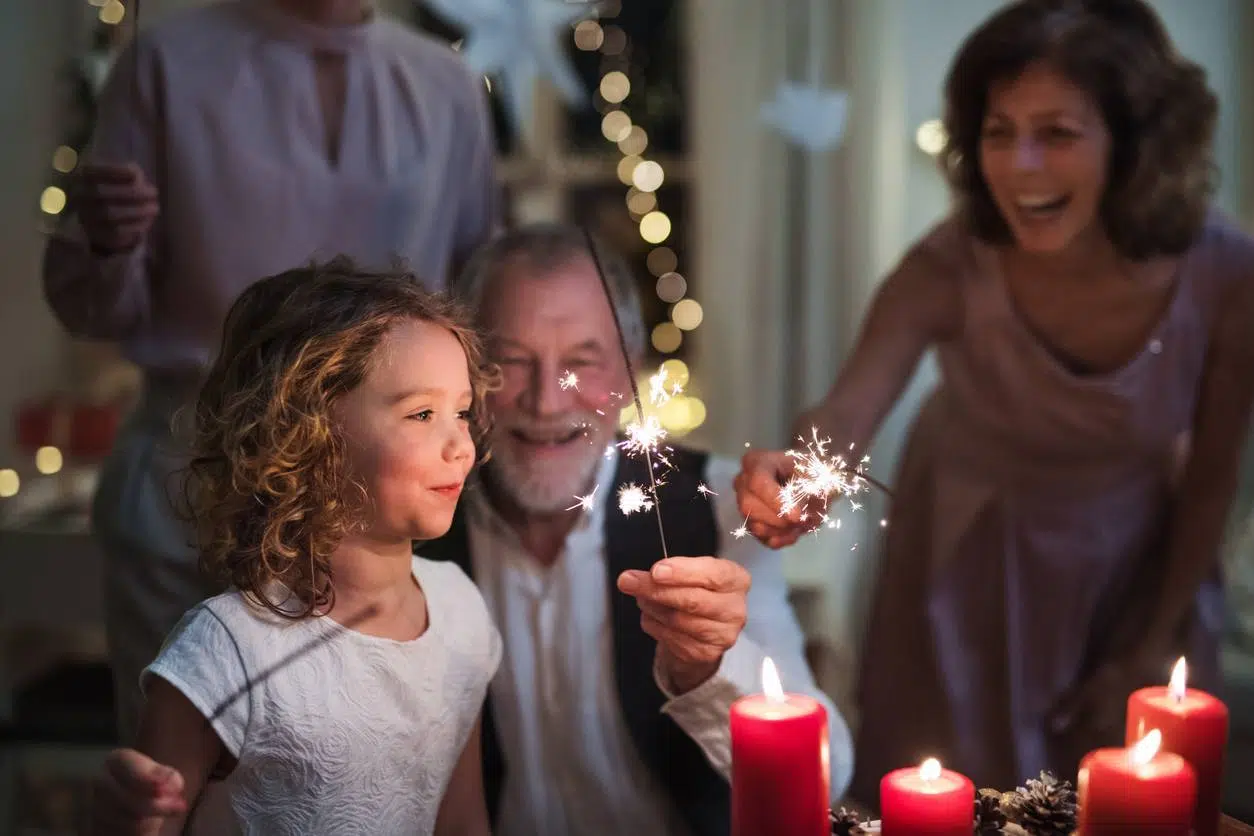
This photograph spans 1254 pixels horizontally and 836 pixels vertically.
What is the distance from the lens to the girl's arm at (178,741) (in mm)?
859

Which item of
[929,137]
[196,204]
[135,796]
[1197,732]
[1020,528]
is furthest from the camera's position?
[929,137]

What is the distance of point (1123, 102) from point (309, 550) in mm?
893

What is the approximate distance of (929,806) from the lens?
33.9 inches

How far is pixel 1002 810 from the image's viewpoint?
3.38 ft

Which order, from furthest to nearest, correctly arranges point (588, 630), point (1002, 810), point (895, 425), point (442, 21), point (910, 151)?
1. point (910, 151)
2. point (895, 425)
3. point (442, 21)
4. point (588, 630)
5. point (1002, 810)

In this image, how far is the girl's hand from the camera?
1081 mm

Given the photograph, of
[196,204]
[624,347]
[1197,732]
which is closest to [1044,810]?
[1197,732]

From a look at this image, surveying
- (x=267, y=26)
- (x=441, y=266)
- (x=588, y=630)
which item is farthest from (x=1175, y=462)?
(x=267, y=26)

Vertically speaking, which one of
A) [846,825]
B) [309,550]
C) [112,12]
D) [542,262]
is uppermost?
[112,12]

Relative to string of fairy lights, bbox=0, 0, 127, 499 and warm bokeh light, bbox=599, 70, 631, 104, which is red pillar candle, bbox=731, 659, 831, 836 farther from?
warm bokeh light, bbox=599, 70, 631, 104

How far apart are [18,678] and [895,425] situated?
44.0 inches

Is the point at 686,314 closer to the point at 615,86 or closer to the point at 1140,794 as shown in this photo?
the point at 615,86

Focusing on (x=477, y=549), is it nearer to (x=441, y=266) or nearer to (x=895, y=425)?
(x=441, y=266)

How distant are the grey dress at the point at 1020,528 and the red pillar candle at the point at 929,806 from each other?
541 mm
